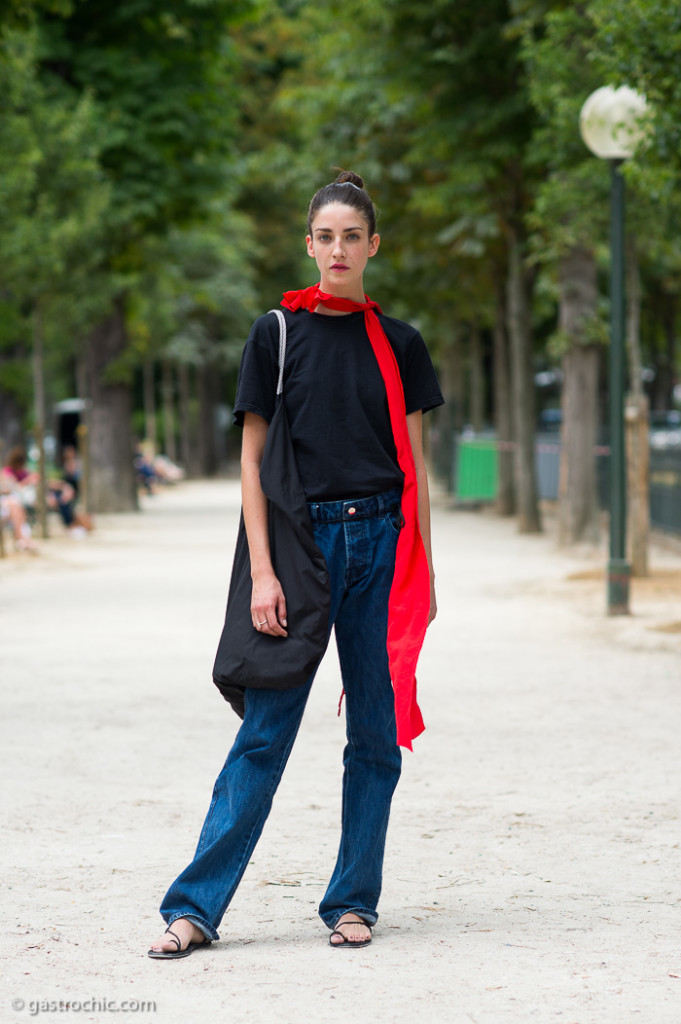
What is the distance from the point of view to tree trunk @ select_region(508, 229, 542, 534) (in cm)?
2202


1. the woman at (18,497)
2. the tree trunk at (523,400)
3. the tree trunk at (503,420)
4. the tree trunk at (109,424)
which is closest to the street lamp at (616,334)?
the woman at (18,497)

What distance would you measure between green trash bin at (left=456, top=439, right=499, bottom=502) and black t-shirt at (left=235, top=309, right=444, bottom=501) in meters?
25.4

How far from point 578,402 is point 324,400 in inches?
578

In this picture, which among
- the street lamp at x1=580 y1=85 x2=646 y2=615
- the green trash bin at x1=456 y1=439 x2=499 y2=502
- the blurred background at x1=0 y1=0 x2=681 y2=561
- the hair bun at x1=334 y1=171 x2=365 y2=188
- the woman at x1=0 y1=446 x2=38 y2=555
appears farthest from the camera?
the green trash bin at x1=456 y1=439 x2=499 y2=502

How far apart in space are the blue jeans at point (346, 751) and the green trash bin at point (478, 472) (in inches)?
1000

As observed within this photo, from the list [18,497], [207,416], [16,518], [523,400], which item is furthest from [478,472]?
[207,416]

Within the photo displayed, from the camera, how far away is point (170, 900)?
403 cm

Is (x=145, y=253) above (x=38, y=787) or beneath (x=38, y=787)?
above

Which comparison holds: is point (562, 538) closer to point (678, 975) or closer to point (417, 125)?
point (417, 125)

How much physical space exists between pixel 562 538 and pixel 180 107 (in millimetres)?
10824

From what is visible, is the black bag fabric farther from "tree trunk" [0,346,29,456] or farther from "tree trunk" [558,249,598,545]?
"tree trunk" [0,346,29,456]

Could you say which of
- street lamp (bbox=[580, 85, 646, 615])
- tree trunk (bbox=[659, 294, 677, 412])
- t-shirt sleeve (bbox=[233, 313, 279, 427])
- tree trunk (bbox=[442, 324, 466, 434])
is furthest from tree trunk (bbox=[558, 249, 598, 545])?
tree trunk (bbox=[659, 294, 677, 412])

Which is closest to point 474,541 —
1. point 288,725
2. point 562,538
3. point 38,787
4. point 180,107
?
point 562,538

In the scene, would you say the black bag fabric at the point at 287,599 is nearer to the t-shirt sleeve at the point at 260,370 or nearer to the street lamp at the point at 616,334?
the t-shirt sleeve at the point at 260,370
